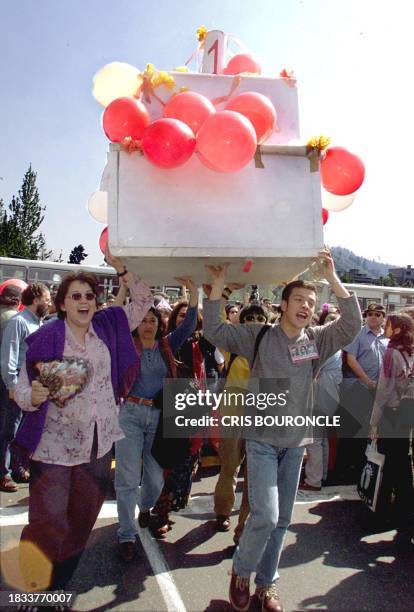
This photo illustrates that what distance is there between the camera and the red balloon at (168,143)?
2.21 meters

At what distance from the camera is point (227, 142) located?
221cm

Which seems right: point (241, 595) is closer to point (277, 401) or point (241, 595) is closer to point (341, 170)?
point (277, 401)

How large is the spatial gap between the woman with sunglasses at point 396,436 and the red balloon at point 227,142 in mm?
2758

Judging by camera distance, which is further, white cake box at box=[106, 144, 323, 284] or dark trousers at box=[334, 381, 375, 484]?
dark trousers at box=[334, 381, 375, 484]

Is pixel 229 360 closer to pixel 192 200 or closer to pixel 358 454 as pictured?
pixel 192 200

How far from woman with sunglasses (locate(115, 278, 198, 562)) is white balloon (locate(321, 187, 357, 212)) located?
1.04 meters

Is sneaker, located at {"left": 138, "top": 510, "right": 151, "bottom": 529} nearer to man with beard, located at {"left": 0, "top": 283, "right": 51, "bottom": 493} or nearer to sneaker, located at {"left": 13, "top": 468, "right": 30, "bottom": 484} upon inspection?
man with beard, located at {"left": 0, "top": 283, "right": 51, "bottom": 493}

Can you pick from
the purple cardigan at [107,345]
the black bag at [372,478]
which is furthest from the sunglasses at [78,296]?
the black bag at [372,478]

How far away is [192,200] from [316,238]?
64cm

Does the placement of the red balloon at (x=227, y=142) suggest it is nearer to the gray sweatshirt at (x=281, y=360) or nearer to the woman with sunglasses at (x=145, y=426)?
Answer: the gray sweatshirt at (x=281, y=360)

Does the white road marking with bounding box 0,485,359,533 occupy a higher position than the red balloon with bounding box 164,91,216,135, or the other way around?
the red balloon with bounding box 164,91,216,135

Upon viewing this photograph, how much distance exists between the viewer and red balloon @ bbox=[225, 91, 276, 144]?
239 centimetres

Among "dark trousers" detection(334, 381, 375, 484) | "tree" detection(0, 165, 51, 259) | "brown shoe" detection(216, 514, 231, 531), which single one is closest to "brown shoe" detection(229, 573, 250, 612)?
"brown shoe" detection(216, 514, 231, 531)

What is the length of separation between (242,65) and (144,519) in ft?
11.0
